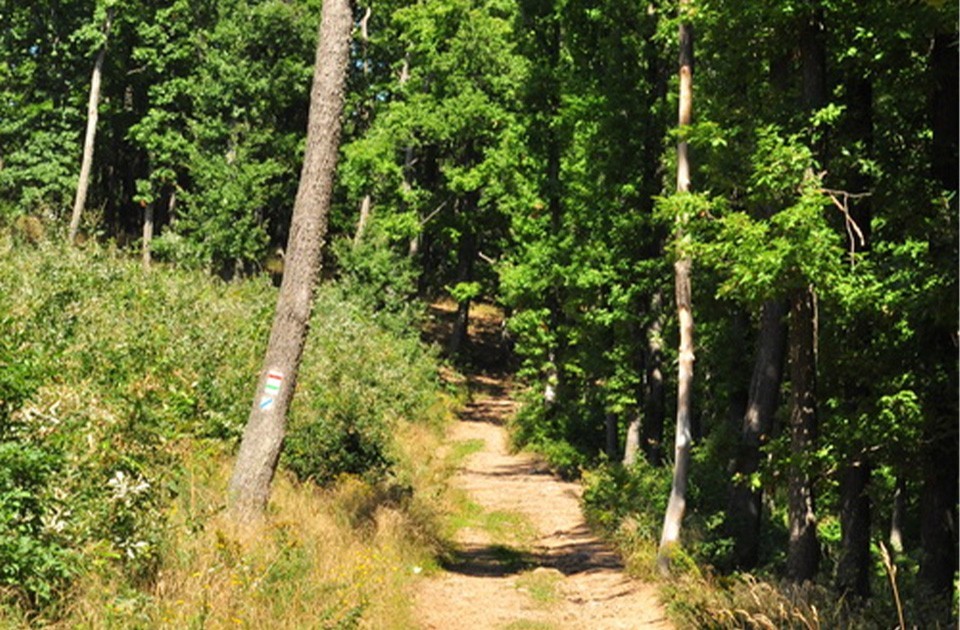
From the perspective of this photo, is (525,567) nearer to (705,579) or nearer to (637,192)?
(705,579)

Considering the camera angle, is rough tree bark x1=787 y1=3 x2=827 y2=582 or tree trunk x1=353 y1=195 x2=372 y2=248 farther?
tree trunk x1=353 y1=195 x2=372 y2=248

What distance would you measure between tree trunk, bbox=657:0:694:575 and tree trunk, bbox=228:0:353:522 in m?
5.42

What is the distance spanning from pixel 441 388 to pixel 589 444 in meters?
11.1

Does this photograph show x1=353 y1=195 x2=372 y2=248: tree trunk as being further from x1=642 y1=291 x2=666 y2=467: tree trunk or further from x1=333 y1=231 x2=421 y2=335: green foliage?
x1=642 y1=291 x2=666 y2=467: tree trunk

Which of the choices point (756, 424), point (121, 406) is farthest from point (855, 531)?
point (121, 406)

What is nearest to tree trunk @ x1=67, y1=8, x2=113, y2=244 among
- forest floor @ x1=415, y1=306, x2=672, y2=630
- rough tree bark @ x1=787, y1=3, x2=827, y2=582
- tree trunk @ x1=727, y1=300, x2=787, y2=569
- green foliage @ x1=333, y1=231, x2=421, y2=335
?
green foliage @ x1=333, y1=231, x2=421, y2=335

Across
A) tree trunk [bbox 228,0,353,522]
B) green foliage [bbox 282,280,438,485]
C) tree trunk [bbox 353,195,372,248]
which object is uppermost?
tree trunk [bbox 353,195,372,248]

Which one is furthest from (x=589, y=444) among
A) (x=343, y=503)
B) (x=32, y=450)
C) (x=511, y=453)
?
(x=32, y=450)

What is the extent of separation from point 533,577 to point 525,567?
1.05m

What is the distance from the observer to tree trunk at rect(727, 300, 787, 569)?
46.8 feet

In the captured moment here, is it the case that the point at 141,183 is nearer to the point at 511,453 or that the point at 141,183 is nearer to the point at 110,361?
the point at 511,453

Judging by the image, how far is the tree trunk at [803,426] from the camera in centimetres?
1129

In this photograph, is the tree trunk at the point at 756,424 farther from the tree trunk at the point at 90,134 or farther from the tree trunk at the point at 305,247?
the tree trunk at the point at 90,134

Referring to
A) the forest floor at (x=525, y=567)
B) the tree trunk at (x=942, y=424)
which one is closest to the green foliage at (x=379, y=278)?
the forest floor at (x=525, y=567)
